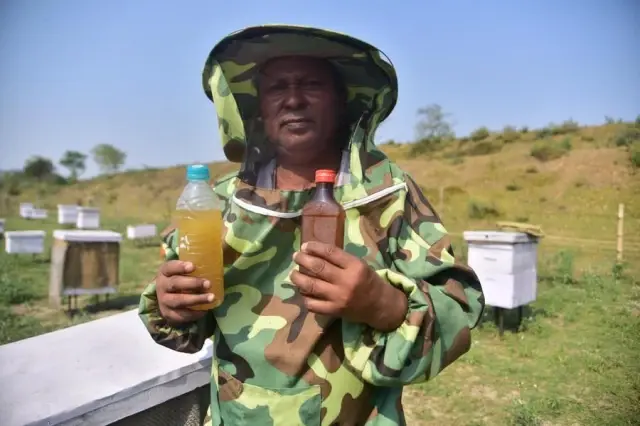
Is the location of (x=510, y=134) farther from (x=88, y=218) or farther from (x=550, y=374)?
(x=550, y=374)

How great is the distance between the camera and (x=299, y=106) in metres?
1.37

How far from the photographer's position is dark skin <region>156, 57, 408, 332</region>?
1.05 metres

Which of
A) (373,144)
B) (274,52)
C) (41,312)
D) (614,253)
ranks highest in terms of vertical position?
(274,52)

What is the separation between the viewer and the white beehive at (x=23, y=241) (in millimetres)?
9219

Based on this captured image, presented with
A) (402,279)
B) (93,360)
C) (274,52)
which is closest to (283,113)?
(274,52)

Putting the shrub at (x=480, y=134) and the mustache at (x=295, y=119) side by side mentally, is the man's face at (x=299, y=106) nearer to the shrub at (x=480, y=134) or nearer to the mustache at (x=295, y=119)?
the mustache at (x=295, y=119)

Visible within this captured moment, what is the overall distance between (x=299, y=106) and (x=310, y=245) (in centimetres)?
49

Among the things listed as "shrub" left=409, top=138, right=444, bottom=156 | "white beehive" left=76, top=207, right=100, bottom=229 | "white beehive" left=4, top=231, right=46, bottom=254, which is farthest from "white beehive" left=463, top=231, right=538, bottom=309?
"shrub" left=409, top=138, right=444, bottom=156

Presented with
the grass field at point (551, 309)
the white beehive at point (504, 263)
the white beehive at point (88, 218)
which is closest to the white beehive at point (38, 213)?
the grass field at point (551, 309)

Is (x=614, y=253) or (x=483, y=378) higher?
(x=614, y=253)

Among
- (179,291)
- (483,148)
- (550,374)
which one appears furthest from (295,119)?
(483,148)

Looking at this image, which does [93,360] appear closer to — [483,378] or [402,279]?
[402,279]

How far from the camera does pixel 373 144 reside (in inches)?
58.9

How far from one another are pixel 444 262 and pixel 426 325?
0.57 feet
